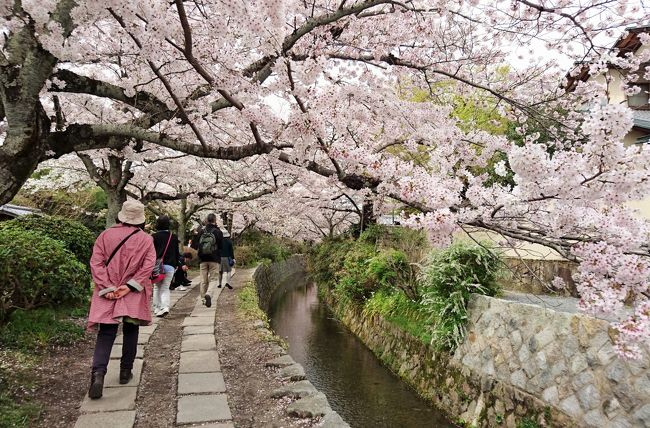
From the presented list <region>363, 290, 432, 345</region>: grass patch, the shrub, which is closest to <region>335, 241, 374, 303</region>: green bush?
the shrub

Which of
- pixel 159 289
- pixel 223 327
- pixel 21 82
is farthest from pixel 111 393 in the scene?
pixel 159 289

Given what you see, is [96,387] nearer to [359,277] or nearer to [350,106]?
[350,106]

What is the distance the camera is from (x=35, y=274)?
4.99 m

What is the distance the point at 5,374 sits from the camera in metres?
3.98

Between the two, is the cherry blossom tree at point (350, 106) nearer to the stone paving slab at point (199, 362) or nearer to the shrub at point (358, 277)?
the stone paving slab at point (199, 362)

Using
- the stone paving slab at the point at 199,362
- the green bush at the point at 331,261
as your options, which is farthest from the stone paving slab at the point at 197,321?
the green bush at the point at 331,261

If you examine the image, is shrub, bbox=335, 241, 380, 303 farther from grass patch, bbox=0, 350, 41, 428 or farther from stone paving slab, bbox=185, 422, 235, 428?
grass patch, bbox=0, 350, 41, 428

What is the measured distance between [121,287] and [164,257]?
3.11 m

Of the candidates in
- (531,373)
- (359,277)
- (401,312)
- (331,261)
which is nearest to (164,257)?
(401,312)

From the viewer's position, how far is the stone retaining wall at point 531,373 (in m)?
4.68

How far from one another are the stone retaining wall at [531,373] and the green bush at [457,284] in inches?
7.3

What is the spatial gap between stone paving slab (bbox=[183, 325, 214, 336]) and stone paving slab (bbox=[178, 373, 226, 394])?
1.94 metres

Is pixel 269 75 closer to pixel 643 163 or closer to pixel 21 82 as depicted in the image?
pixel 21 82

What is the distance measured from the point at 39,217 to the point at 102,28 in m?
3.70
